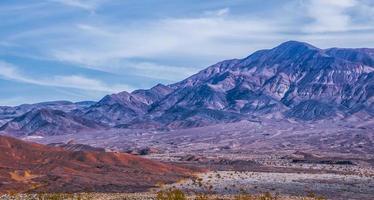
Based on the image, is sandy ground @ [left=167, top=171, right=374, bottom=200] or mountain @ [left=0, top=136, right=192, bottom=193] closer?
sandy ground @ [left=167, top=171, right=374, bottom=200]

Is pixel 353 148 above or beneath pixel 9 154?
beneath

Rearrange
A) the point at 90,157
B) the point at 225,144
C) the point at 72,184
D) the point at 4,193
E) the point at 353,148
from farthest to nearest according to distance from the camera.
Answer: the point at 225,144 < the point at 353,148 < the point at 90,157 < the point at 72,184 < the point at 4,193

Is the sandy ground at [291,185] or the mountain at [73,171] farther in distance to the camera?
the mountain at [73,171]

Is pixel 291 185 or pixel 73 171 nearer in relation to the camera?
pixel 291 185

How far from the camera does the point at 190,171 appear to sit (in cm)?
8625

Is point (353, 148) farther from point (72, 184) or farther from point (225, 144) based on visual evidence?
point (72, 184)

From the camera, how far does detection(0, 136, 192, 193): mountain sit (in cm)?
6150

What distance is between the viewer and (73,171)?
238 ft

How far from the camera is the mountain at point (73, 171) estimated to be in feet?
202

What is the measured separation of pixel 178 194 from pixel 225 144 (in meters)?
153

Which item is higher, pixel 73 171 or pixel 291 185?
pixel 73 171

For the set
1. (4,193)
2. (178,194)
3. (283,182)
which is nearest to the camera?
(178,194)

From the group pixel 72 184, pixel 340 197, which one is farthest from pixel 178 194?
pixel 72 184

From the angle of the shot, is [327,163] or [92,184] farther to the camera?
[327,163]
